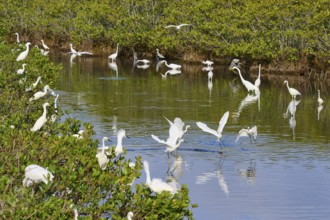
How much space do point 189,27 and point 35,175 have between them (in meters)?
38.2

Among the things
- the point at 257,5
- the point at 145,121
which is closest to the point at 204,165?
the point at 145,121

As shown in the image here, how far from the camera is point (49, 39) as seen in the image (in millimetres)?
60344

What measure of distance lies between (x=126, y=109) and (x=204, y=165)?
8753mm

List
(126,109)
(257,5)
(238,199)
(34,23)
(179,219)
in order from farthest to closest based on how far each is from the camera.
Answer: (34,23), (257,5), (126,109), (238,199), (179,219)

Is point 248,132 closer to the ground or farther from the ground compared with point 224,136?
farther from the ground

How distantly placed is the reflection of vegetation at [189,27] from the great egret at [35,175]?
2488 cm

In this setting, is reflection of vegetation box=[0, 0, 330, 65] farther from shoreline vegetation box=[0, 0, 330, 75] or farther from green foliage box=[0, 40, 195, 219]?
green foliage box=[0, 40, 195, 219]

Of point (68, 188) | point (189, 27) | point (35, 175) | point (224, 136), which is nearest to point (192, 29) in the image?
point (189, 27)

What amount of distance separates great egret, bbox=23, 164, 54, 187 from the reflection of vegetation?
24.9 meters

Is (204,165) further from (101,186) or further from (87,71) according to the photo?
(87,71)

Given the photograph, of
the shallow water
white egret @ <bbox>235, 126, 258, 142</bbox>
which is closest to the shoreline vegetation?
the shallow water

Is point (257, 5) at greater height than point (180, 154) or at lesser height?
greater

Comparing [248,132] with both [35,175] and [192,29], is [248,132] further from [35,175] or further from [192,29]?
[192,29]

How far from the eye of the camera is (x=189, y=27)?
4638cm
